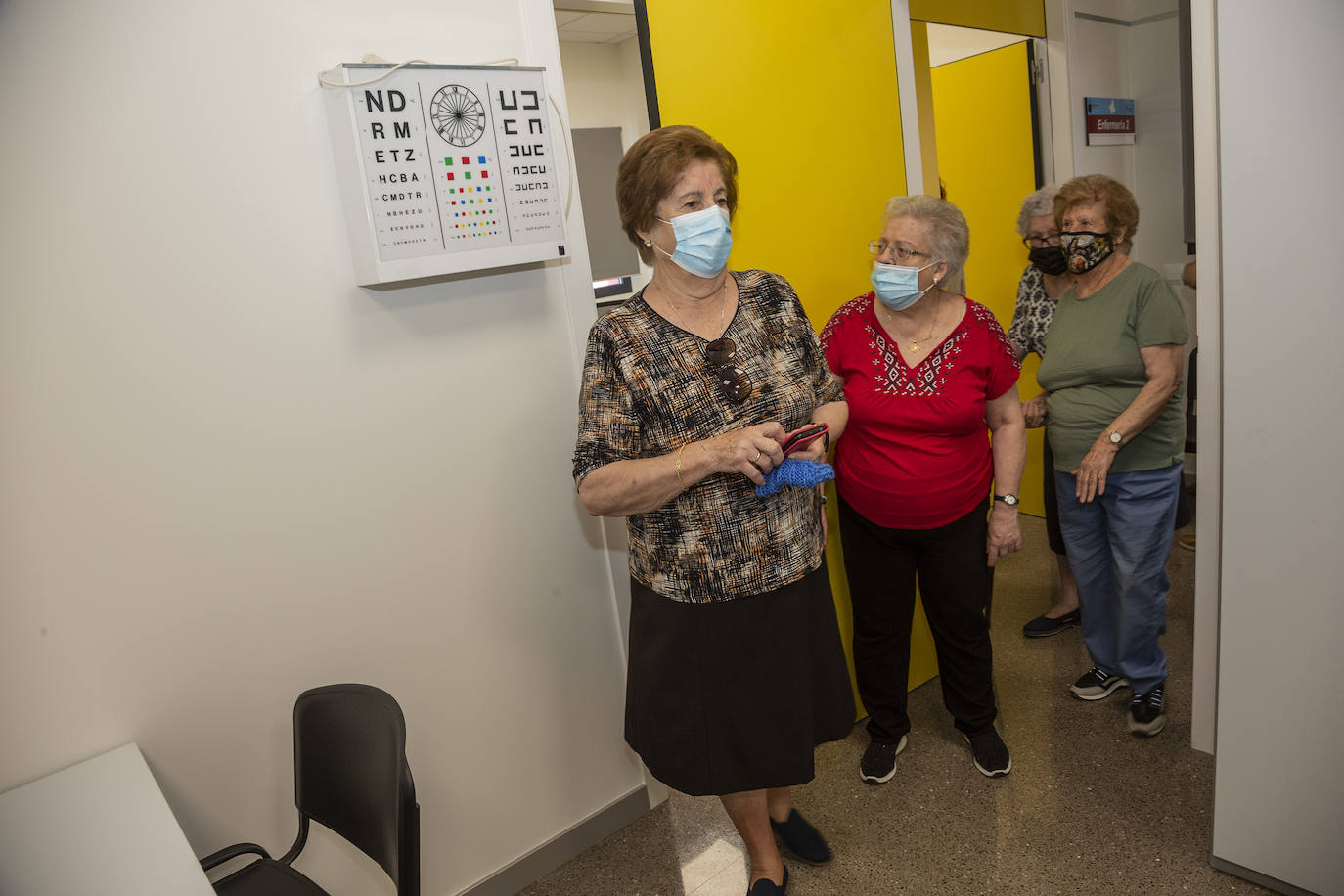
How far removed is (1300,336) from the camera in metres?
1.56

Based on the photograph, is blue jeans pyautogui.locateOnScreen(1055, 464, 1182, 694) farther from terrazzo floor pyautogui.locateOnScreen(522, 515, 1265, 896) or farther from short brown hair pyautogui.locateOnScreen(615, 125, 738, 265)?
short brown hair pyautogui.locateOnScreen(615, 125, 738, 265)

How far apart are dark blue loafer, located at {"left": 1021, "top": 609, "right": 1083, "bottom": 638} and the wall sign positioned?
2.09 m

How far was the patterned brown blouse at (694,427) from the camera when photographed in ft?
5.49

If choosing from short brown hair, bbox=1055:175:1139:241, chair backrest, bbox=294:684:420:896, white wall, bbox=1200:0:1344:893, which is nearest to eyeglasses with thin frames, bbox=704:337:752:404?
chair backrest, bbox=294:684:420:896

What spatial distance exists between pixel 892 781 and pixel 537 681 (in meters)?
1.04

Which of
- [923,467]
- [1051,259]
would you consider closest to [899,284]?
[923,467]

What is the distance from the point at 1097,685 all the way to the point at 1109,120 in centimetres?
260

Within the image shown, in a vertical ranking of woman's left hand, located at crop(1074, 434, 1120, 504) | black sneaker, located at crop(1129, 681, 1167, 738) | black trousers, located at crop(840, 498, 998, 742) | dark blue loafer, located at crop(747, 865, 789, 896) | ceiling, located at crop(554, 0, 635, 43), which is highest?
ceiling, located at crop(554, 0, 635, 43)

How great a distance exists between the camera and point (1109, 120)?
384cm

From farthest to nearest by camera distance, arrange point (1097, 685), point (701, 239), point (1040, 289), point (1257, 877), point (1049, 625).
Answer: point (1049, 625), point (1040, 289), point (1097, 685), point (1257, 877), point (701, 239)

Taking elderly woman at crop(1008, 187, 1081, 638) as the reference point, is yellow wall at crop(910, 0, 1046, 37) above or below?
above

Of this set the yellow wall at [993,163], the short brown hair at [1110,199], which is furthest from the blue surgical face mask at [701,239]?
the yellow wall at [993,163]

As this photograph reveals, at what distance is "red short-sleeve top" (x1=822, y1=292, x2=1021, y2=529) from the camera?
6.81 feet

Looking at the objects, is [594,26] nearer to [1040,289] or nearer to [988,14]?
[988,14]
